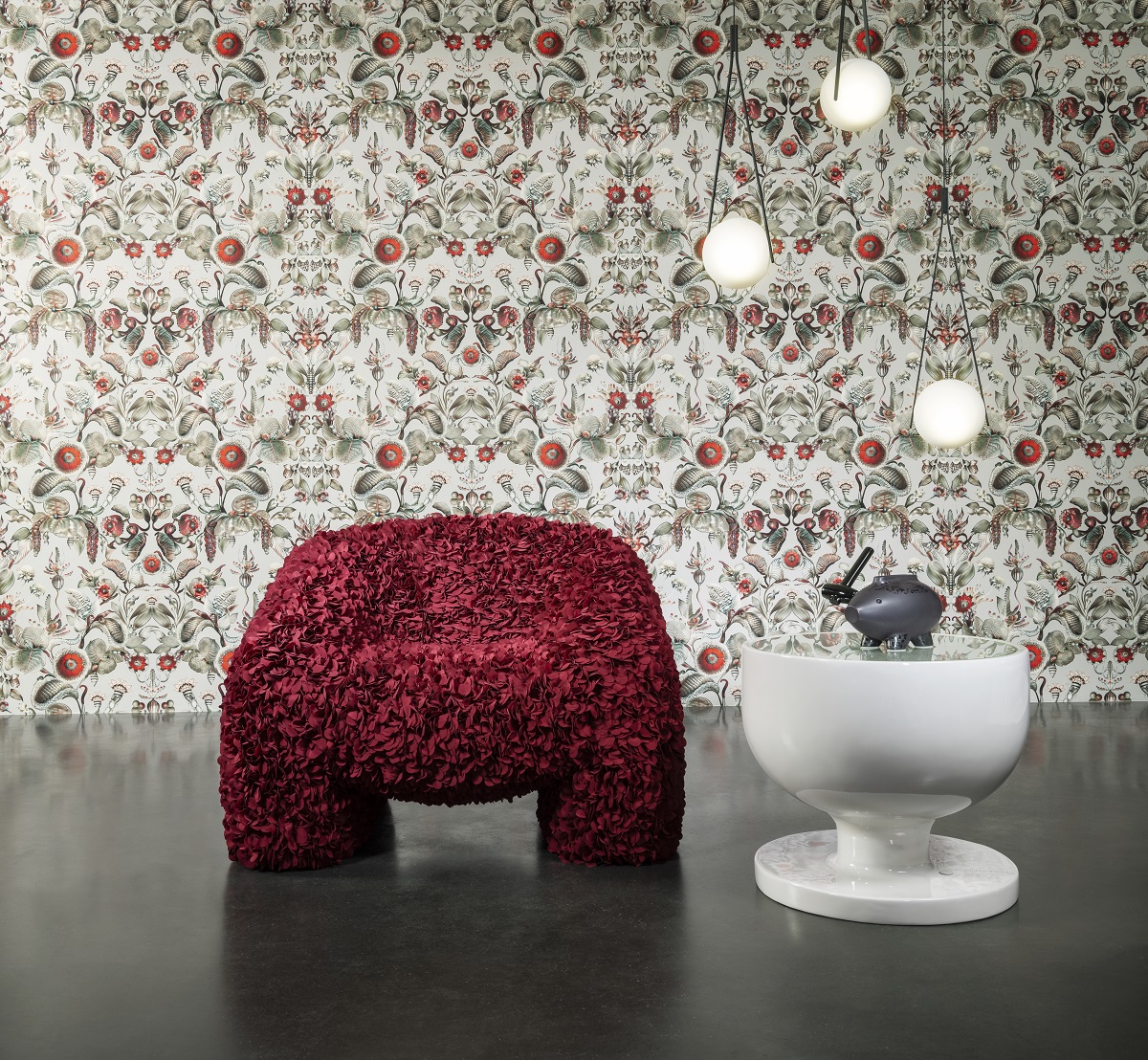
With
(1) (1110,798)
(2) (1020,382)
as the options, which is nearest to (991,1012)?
(1) (1110,798)

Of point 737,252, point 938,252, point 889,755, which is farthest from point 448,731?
point 938,252

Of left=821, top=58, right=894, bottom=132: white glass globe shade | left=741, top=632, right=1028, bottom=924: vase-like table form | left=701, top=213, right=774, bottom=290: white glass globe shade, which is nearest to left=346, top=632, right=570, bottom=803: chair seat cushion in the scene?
left=741, top=632, right=1028, bottom=924: vase-like table form

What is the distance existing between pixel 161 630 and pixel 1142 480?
3.92 meters

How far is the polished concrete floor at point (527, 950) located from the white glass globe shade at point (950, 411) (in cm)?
154

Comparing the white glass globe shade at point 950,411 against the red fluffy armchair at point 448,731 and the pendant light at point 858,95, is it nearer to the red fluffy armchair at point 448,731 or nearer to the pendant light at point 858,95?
the pendant light at point 858,95

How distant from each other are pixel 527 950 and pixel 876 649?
2.94 feet

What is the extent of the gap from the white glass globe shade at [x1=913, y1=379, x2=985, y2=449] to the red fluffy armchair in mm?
1997

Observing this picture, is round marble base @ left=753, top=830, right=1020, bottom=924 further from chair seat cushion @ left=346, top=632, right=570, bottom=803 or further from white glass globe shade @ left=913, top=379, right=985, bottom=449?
white glass globe shade @ left=913, top=379, right=985, bottom=449

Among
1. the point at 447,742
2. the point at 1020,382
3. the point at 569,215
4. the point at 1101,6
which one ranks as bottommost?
the point at 447,742

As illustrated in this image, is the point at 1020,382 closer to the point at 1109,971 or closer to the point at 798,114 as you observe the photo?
the point at 798,114

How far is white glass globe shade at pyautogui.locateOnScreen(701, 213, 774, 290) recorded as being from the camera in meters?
2.65

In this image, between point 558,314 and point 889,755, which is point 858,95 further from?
point 558,314

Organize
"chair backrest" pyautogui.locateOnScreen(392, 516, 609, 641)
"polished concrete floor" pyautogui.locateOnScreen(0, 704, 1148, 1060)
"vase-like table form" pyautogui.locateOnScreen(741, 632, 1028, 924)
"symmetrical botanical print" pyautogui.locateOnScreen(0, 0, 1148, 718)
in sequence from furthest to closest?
"symmetrical botanical print" pyautogui.locateOnScreen(0, 0, 1148, 718), "chair backrest" pyautogui.locateOnScreen(392, 516, 609, 641), "vase-like table form" pyautogui.locateOnScreen(741, 632, 1028, 924), "polished concrete floor" pyautogui.locateOnScreen(0, 704, 1148, 1060)

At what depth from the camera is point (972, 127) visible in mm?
4418
